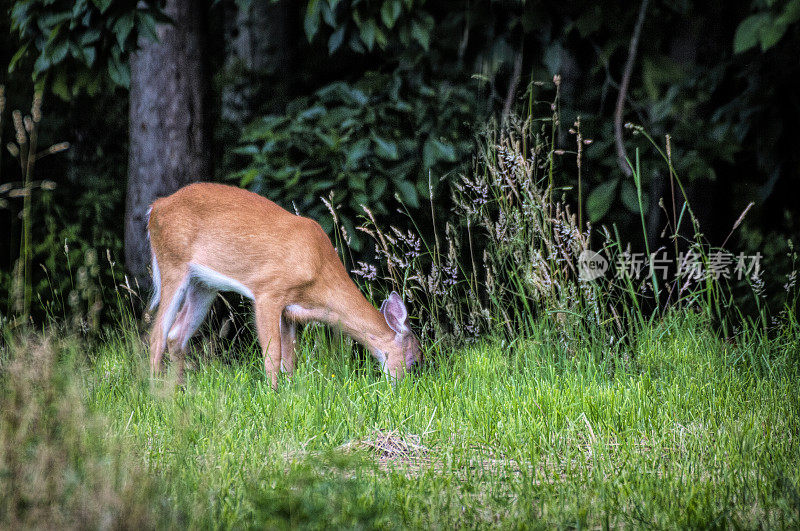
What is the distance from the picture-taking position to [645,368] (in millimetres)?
4520

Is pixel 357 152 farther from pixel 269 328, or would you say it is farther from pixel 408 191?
pixel 269 328

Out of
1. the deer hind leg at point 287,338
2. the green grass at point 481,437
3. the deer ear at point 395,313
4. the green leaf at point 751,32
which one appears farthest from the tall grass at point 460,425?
the green leaf at point 751,32

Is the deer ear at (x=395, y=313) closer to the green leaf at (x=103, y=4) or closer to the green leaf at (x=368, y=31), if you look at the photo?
the green leaf at (x=368, y=31)

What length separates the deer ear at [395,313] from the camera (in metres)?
5.17

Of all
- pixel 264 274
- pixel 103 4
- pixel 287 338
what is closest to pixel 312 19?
pixel 103 4

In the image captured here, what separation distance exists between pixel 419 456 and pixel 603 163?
236 centimetres

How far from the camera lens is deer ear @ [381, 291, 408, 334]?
5172mm

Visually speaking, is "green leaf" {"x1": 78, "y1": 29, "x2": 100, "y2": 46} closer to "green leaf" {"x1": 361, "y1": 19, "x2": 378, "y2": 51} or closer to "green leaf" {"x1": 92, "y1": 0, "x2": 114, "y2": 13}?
"green leaf" {"x1": 92, "y1": 0, "x2": 114, "y2": 13}

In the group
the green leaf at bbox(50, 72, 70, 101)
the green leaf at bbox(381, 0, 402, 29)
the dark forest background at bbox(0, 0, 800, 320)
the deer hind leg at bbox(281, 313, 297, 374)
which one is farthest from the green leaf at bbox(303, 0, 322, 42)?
the deer hind leg at bbox(281, 313, 297, 374)

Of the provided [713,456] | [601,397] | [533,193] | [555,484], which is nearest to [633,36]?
[533,193]

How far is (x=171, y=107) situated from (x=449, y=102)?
7.01 ft

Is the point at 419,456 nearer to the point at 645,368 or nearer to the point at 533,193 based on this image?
the point at 645,368

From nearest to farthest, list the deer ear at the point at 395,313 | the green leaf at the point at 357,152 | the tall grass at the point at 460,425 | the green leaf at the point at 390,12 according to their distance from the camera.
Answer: the tall grass at the point at 460,425, the green leaf at the point at 390,12, the green leaf at the point at 357,152, the deer ear at the point at 395,313

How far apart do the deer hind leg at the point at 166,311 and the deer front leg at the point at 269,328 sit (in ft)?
1.82
